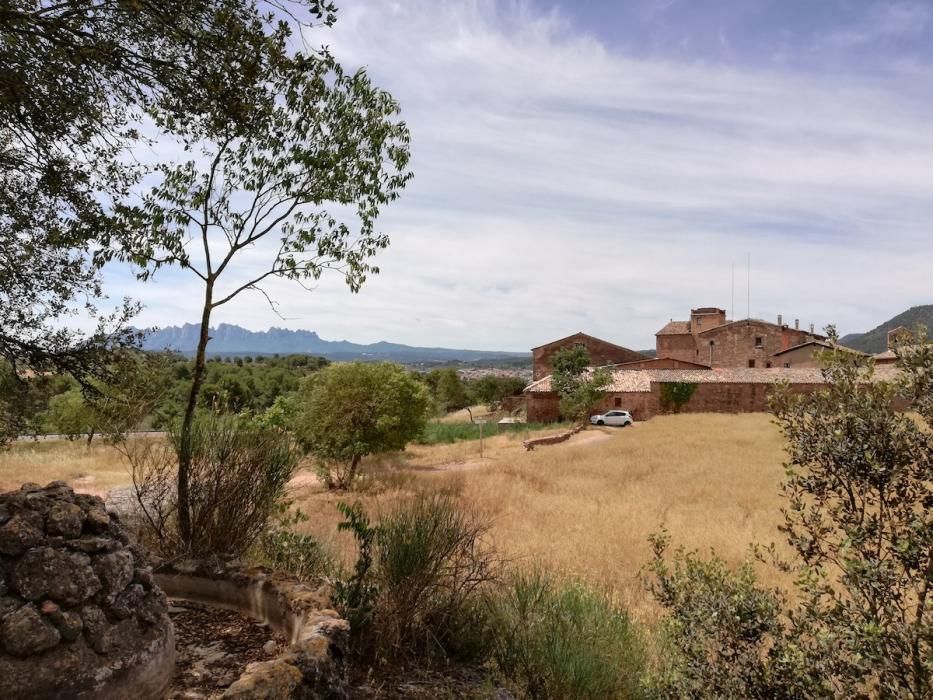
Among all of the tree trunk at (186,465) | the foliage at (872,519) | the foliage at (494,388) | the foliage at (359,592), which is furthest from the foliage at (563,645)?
the foliage at (494,388)

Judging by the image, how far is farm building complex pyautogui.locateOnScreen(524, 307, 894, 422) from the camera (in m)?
37.3

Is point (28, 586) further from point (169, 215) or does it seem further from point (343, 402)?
point (343, 402)

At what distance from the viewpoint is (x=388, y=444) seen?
20.6m

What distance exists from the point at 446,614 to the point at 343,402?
50.4ft

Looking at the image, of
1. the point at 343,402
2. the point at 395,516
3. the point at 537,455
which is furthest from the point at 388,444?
the point at 395,516

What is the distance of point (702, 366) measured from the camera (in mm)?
48312

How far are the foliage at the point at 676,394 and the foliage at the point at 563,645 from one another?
112 feet

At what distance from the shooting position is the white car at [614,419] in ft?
125

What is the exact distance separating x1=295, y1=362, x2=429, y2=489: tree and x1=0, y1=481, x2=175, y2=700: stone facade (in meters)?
15.2

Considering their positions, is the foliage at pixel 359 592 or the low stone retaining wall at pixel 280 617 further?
the foliage at pixel 359 592

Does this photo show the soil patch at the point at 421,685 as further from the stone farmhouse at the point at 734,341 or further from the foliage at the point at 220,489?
the stone farmhouse at the point at 734,341

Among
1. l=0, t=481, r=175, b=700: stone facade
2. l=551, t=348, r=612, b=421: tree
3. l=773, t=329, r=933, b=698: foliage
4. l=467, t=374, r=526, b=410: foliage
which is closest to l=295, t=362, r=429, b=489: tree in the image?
l=0, t=481, r=175, b=700: stone facade

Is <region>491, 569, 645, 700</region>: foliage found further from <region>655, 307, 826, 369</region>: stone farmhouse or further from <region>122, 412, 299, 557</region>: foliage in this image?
<region>655, 307, 826, 369</region>: stone farmhouse

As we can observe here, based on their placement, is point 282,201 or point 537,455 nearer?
point 282,201
